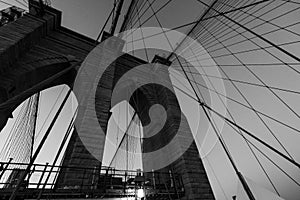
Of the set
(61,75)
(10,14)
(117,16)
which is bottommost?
(61,75)

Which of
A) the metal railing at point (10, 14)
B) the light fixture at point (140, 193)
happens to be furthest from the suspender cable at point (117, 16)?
→ the light fixture at point (140, 193)

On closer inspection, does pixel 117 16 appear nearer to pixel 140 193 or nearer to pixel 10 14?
pixel 10 14

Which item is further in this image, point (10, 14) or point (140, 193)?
point (10, 14)

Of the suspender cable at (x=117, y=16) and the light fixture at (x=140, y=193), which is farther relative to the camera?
the suspender cable at (x=117, y=16)

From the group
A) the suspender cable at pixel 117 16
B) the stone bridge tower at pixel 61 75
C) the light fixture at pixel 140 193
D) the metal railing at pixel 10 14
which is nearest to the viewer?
the light fixture at pixel 140 193

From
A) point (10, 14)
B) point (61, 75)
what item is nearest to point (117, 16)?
point (61, 75)

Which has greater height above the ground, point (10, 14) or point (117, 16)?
point (117, 16)

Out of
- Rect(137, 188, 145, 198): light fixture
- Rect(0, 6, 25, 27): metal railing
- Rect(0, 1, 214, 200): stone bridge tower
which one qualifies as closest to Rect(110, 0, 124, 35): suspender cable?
Rect(0, 1, 214, 200): stone bridge tower

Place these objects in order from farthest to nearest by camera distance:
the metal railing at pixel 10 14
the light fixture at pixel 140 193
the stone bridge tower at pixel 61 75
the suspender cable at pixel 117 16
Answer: the suspender cable at pixel 117 16, the metal railing at pixel 10 14, the stone bridge tower at pixel 61 75, the light fixture at pixel 140 193

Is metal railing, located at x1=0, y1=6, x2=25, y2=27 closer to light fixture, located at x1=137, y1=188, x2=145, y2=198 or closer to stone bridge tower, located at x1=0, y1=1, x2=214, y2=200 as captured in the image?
stone bridge tower, located at x1=0, y1=1, x2=214, y2=200

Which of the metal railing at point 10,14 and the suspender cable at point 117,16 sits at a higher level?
the suspender cable at point 117,16

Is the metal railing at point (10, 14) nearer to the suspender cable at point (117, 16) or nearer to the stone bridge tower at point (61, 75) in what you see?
the stone bridge tower at point (61, 75)

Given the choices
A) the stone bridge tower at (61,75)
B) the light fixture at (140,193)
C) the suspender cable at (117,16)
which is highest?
the suspender cable at (117,16)

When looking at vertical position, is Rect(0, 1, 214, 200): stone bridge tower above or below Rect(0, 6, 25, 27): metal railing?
below
